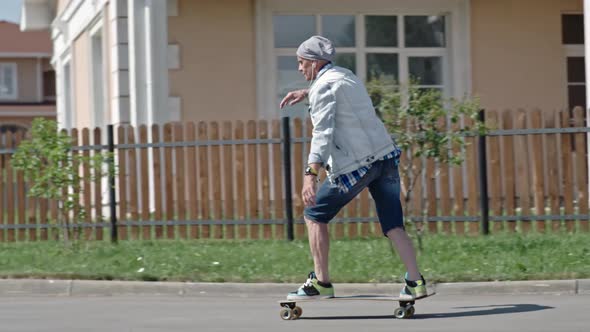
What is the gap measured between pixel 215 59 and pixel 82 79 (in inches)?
224

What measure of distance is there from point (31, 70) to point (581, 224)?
49.0 metres

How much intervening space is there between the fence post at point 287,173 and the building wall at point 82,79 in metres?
8.06

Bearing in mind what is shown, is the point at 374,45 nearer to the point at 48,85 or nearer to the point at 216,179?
the point at 216,179

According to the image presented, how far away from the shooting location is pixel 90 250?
1317cm

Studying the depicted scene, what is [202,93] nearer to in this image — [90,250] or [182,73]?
[182,73]

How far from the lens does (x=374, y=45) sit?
18078 millimetres

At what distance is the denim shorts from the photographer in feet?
27.7

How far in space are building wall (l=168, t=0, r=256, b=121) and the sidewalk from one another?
645 centimetres

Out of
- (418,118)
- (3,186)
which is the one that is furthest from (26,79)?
(418,118)

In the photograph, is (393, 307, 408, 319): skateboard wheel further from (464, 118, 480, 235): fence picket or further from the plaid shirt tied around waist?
(464, 118, 480, 235): fence picket

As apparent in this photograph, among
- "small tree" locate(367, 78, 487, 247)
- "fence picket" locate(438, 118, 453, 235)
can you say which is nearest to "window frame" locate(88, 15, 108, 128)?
"fence picket" locate(438, 118, 453, 235)

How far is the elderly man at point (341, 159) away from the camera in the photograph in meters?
8.22

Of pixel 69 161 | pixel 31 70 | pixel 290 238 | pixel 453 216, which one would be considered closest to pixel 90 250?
pixel 69 161

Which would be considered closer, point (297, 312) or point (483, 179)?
point (297, 312)
